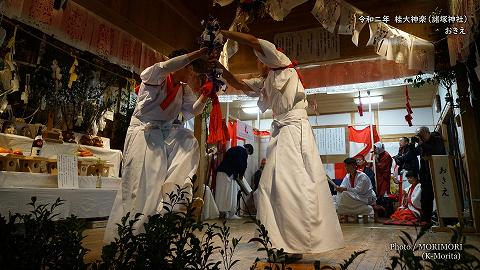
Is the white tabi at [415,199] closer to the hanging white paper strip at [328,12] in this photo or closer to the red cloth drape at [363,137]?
the red cloth drape at [363,137]

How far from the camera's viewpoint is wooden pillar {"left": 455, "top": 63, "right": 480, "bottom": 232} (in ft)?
13.4

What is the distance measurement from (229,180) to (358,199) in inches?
104

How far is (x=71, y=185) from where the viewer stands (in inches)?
150

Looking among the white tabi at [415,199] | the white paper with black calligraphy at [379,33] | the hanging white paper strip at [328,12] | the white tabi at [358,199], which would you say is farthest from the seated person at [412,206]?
the hanging white paper strip at [328,12]

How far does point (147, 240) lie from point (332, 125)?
9.37m

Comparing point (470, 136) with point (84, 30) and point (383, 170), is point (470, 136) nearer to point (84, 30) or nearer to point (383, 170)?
point (383, 170)

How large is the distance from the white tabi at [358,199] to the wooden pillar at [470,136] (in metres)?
2.19

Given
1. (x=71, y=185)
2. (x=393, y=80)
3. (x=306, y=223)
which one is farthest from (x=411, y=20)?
(x=71, y=185)

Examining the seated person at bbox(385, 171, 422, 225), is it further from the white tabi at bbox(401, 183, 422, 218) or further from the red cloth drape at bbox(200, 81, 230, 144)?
the red cloth drape at bbox(200, 81, 230, 144)

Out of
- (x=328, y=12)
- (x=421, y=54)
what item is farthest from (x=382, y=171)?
(x=328, y=12)

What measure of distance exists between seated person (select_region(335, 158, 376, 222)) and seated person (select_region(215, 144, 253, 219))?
2.13 m

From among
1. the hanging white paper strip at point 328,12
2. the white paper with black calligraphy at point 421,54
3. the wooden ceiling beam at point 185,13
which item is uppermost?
the wooden ceiling beam at point 185,13

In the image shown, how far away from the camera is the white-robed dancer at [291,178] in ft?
7.04

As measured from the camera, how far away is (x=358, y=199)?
6.18 metres
